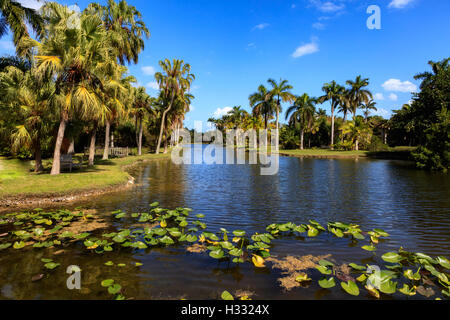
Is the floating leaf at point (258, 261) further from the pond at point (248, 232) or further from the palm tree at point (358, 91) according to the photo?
the palm tree at point (358, 91)

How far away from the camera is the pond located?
5.30 m

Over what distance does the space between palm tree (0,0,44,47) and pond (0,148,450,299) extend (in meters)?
15.3

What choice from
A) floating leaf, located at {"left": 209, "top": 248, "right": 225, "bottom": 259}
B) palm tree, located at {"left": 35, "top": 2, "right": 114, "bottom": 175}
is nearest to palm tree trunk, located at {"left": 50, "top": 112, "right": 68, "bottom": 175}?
palm tree, located at {"left": 35, "top": 2, "right": 114, "bottom": 175}

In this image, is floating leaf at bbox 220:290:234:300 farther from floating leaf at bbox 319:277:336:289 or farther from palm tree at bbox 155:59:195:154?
palm tree at bbox 155:59:195:154

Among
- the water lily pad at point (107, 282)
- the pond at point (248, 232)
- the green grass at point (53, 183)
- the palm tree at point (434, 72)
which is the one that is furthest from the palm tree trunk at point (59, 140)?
the palm tree at point (434, 72)

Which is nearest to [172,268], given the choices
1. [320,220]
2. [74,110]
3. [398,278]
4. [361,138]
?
[398,278]

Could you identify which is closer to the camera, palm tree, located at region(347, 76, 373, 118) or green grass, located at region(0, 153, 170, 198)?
green grass, located at region(0, 153, 170, 198)

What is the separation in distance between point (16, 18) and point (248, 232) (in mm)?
23404

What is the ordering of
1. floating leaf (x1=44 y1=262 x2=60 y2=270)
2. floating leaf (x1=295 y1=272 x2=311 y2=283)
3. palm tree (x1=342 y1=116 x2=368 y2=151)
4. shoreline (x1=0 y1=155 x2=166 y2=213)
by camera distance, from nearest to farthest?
1. floating leaf (x1=295 y1=272 x2=311 y2=283)
2. floating leaf (x1=44 y1=262 x2=60 y2=270)
3. shoreline (x1=0 y1=155 x2=166 y2=213)
4. palm tree (x1=342 y1=116 x2=368 y2=151)

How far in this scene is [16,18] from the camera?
18812mm

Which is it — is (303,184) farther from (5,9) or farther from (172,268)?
(5,9)

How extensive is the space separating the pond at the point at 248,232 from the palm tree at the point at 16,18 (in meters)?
15.3

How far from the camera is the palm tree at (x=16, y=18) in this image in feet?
60.7
